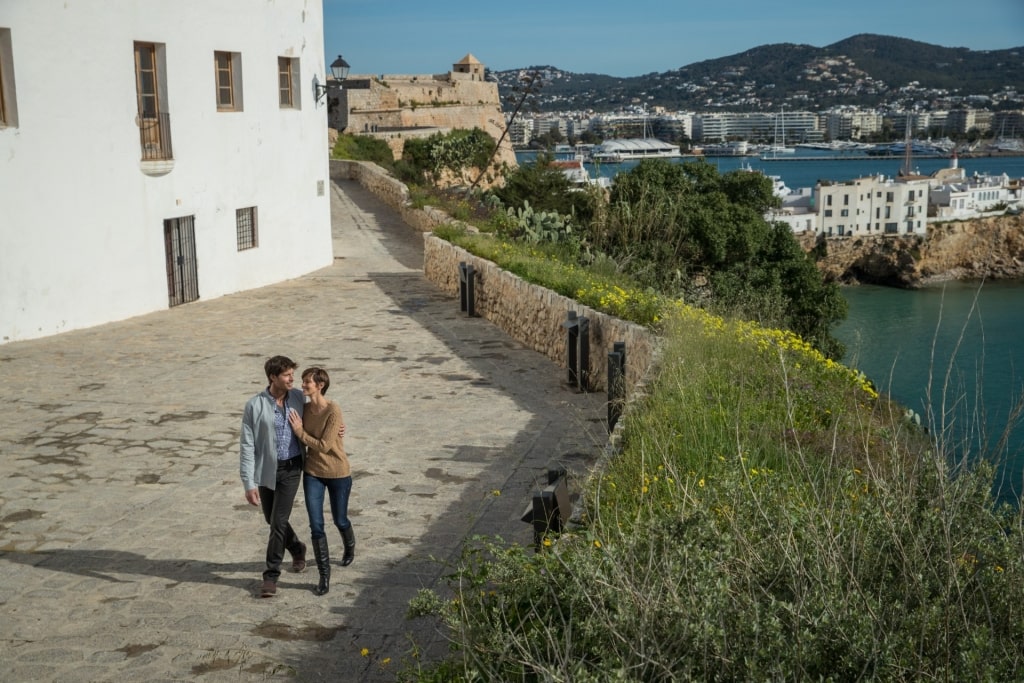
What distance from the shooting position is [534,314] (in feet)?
44.4

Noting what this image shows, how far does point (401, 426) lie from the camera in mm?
10422

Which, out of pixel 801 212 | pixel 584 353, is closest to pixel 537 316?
pixel 584 353

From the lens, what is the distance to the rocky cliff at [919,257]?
3917 inches

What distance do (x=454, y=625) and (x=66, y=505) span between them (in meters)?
5.02

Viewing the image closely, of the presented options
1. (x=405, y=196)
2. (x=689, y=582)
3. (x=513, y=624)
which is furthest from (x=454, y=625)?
(x=405, y=196)

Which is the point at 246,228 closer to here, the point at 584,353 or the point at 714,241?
the point at 584,353

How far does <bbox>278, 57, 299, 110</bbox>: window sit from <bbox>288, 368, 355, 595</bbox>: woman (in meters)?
14.4

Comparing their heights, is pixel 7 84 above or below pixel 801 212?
above

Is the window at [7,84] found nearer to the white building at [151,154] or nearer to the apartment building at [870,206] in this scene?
the white building at [151,154]

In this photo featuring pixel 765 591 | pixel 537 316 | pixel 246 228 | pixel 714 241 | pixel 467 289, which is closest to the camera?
pixel 765 591

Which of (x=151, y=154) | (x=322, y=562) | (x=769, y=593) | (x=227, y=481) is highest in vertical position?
(x=151, y=154)

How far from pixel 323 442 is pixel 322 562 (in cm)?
77

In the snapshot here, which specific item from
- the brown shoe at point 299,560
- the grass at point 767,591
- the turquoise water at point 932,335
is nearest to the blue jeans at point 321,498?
the brown shoe at point 299,560

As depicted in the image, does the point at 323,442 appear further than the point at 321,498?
No
